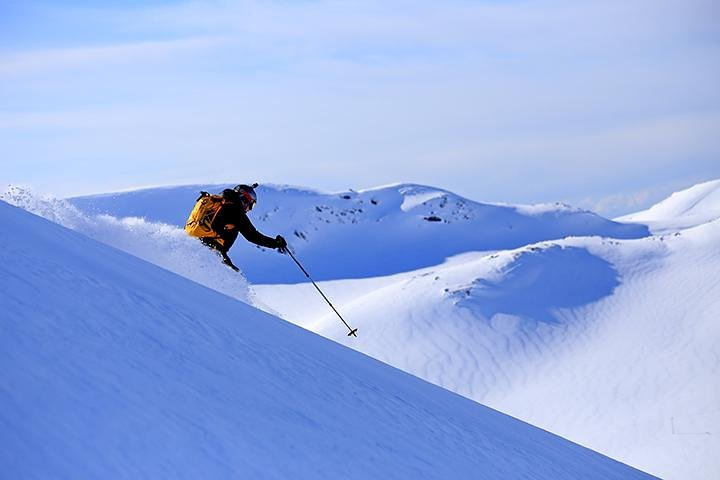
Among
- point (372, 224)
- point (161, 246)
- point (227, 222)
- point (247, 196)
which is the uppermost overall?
point (247, 196)

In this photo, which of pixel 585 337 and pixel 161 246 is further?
pixel 585 337

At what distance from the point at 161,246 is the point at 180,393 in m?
10.0

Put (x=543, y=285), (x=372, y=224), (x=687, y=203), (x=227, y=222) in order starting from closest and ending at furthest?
(x=227, y=222) < (x=543, y=285) < (x=372, y=224) < (x=687, y=203)

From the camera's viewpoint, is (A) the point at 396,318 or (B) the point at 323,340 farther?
(A) the point at 396,318

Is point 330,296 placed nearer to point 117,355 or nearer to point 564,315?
point 564,315

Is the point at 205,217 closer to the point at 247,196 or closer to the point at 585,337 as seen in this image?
the point at 247,196

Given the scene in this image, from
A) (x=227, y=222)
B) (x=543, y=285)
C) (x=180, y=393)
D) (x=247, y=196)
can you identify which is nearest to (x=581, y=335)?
(x=543, y=285)

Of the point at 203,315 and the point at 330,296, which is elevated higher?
the point at 203,315

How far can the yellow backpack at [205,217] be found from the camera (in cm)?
1119

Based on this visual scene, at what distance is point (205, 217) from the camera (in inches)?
442

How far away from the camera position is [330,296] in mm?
45656

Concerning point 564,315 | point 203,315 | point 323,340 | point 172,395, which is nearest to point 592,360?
point 564,315

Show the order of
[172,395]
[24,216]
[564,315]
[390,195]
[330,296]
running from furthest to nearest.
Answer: [390,195]
[330,296]
[564,315]
[24,216]
[172,395]

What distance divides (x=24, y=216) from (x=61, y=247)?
0.83m
